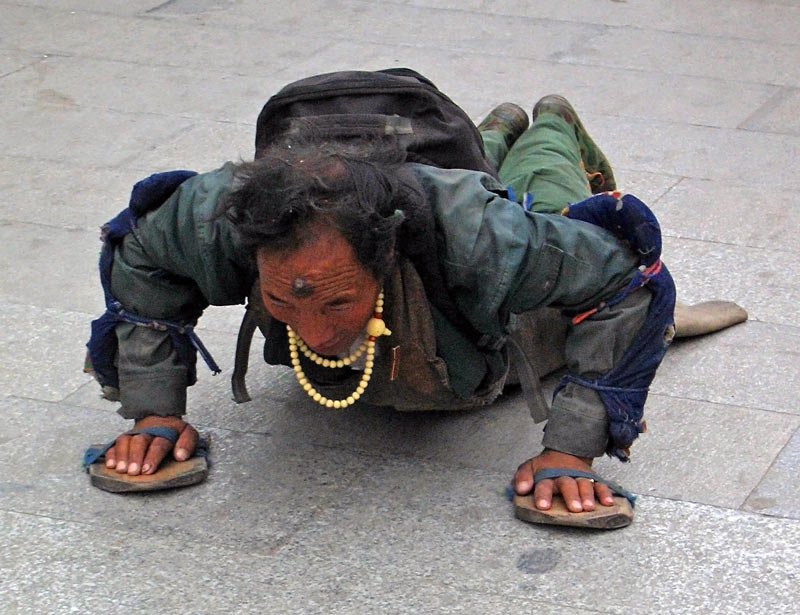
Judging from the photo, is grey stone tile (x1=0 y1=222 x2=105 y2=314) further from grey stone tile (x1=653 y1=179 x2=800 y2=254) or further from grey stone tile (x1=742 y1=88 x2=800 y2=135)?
grey stone tile (x1=742 y1=88 x2=800 y2=135)

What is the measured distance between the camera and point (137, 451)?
10.3 ft

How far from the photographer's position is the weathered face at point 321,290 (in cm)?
265

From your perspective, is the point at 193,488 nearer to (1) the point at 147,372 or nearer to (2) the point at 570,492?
(1) the point at 147,372

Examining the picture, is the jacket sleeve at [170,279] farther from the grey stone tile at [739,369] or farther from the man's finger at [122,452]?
the grey stone tile at [739,369]

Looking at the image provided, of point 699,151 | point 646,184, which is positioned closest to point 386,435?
point 646,184

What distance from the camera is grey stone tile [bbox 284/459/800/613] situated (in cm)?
273

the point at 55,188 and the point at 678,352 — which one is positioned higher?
the point at 678,352

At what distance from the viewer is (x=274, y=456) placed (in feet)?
10.8

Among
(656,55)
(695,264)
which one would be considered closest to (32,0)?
(656,55)

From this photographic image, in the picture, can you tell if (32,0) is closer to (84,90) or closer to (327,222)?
(84,90)

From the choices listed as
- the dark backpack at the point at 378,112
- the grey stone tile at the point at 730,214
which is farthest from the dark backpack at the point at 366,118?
the grey stone tile at the point at 730,214

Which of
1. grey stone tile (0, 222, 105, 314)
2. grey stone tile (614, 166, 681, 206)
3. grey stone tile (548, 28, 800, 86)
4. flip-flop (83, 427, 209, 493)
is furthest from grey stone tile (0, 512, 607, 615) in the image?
grey stone tile (548, 28, 800, 86)

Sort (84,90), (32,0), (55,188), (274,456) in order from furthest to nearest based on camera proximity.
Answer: (32,0)
(84,90)
(55,188)
(274,456)

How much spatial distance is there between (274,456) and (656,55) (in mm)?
4323
